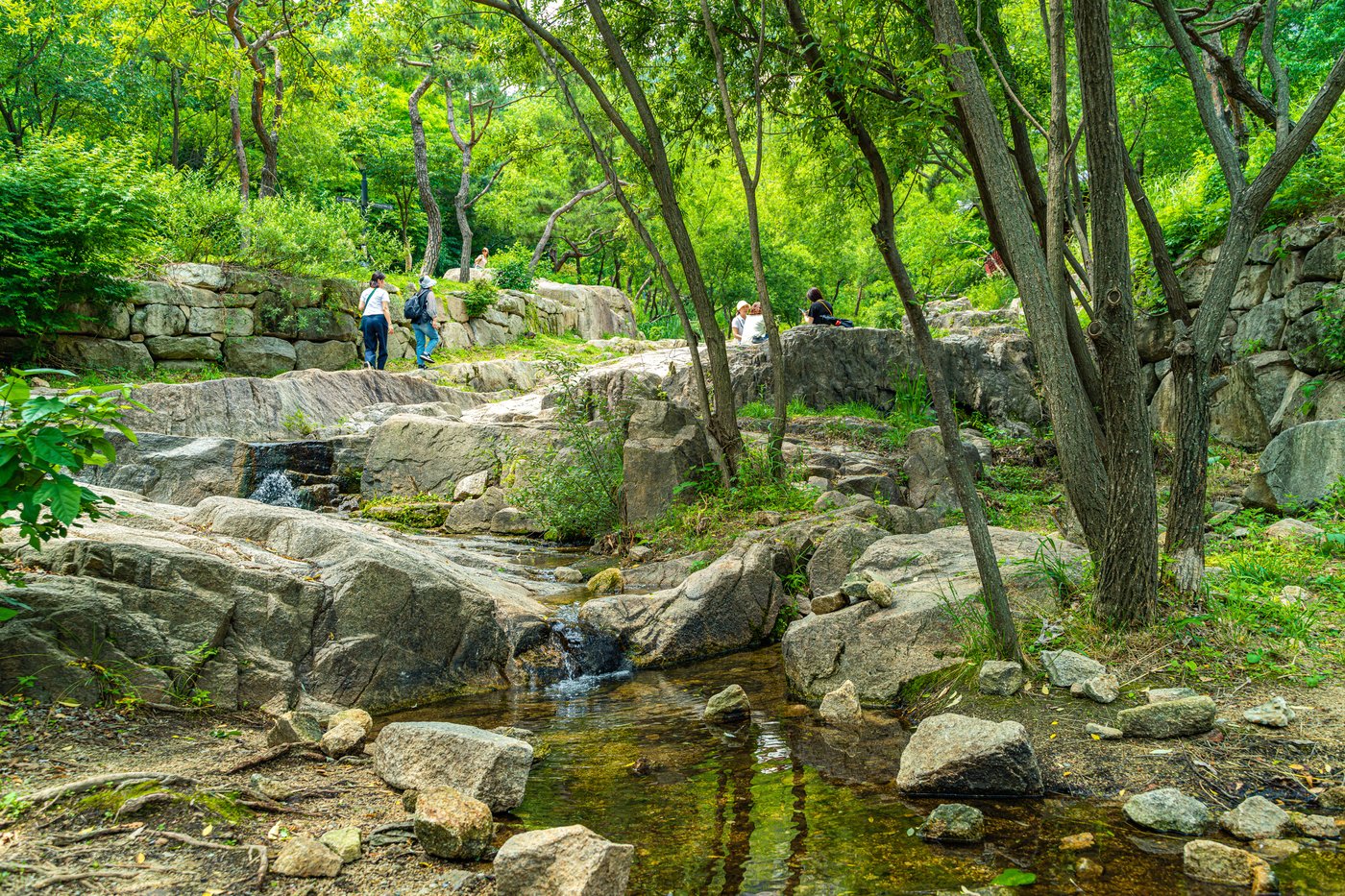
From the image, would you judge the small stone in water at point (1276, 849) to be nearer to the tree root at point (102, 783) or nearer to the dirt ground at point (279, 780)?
the dirt ground at point (279, 780)

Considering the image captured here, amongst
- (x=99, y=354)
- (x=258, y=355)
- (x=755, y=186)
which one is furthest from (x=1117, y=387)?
(x=258, y=355)

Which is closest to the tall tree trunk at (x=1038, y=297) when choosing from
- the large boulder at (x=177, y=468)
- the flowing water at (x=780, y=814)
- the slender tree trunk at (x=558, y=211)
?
the flowing water at (x=780, y=814)

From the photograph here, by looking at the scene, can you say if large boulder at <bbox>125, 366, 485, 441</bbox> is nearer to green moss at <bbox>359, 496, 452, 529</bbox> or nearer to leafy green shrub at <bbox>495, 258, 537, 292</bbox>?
green moss at <bbox>359, 496, 452, 529</bbox>

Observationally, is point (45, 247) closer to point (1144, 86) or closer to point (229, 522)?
point (229, 522)

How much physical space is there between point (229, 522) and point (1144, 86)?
64.6ft

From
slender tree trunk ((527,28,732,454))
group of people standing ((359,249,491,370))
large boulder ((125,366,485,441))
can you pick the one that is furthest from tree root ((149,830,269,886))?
group of people standing ((359,249,491,370))

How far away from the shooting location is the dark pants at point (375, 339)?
1778cm

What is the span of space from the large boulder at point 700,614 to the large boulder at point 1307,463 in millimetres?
4911

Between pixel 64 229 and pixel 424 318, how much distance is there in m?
7.46

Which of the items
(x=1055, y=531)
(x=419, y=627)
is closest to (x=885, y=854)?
(x=419, y=627)

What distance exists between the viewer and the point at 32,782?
2.96 m

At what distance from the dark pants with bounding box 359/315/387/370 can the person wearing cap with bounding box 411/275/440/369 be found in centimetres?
186

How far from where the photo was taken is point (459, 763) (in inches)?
147

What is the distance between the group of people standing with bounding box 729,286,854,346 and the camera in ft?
58.6
